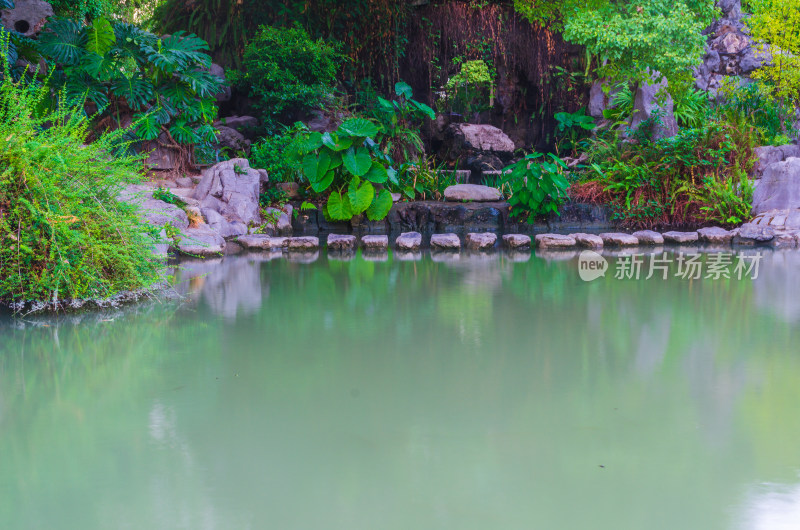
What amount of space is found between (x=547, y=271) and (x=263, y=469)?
4.47 meters

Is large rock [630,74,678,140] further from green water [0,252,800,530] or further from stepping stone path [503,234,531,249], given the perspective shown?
green water [0,252,800,530]

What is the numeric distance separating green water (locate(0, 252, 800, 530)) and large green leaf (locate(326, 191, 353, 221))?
14.7 ft

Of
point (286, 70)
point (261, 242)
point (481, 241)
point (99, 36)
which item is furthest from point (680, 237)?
point (99, 36)

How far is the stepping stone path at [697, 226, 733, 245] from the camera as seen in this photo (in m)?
8.39

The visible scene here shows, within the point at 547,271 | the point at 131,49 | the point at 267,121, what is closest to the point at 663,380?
the point at 547,271

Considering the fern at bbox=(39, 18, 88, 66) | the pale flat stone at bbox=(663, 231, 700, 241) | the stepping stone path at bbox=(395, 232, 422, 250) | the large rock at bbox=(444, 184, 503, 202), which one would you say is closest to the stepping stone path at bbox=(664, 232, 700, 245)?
the pale flat stone at bbox=(663, 231, 700, 241)

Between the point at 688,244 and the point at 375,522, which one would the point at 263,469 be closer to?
the point at 375,522

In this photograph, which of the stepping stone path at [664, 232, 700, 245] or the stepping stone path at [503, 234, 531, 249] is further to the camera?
the stepping stone path at [664, 232, 700, 245]

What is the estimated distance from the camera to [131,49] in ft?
31.1

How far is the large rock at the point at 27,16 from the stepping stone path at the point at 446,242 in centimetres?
662

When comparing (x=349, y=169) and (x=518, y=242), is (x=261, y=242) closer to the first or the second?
(x=349, y=169)

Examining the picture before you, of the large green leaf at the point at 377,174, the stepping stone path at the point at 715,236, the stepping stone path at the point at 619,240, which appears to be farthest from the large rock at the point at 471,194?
the stepping stone path at the point at 715,236

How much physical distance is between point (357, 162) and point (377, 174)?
0.30 m

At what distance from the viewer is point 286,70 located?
11289 mm
